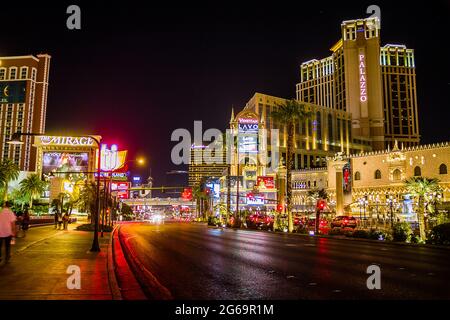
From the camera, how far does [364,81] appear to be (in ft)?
460

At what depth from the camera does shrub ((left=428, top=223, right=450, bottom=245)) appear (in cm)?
2586

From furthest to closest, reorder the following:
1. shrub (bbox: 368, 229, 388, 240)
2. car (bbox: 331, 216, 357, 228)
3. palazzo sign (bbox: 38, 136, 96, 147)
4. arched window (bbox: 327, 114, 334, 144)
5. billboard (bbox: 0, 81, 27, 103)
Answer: billboard (bbox: 0, 81, 27, 103), arched window (bbox: 327, 114, 334, 144), palazzo sign (bbox: 38, 136, 96, 147), car (bbox: 331, 216, 357, 228), shrub (bbox: 368, 229, 388, 240)

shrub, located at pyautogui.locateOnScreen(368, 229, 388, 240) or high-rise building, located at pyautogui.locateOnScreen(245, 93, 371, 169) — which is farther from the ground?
high-rise building, located at pyautogui.locateOnScreen(245, 93, 371, 169)

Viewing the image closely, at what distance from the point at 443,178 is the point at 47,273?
73.6m

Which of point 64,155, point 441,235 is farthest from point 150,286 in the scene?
point 64,155

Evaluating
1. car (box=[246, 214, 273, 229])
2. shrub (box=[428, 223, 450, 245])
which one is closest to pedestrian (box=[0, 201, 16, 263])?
Answer: shrub (box=[428, 223, 450, 245])

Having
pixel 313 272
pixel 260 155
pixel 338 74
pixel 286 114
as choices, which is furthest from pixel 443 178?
pixel 338 74

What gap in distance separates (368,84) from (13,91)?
125 meters

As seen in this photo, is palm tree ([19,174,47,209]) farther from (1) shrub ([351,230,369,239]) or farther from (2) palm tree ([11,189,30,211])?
(1) shrub ([351,230,369,239])

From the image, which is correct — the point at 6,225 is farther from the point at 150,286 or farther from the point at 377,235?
the point at 377,235

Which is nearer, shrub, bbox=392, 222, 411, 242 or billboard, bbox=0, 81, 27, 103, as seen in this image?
shrub, bbox=392, 222, 411, 242

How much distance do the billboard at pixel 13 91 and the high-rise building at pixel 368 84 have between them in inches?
4489

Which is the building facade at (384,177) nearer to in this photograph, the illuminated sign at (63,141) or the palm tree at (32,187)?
the illuminated sign at (63,141)

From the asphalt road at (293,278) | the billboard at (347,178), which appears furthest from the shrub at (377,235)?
the billboard at (347,178)
